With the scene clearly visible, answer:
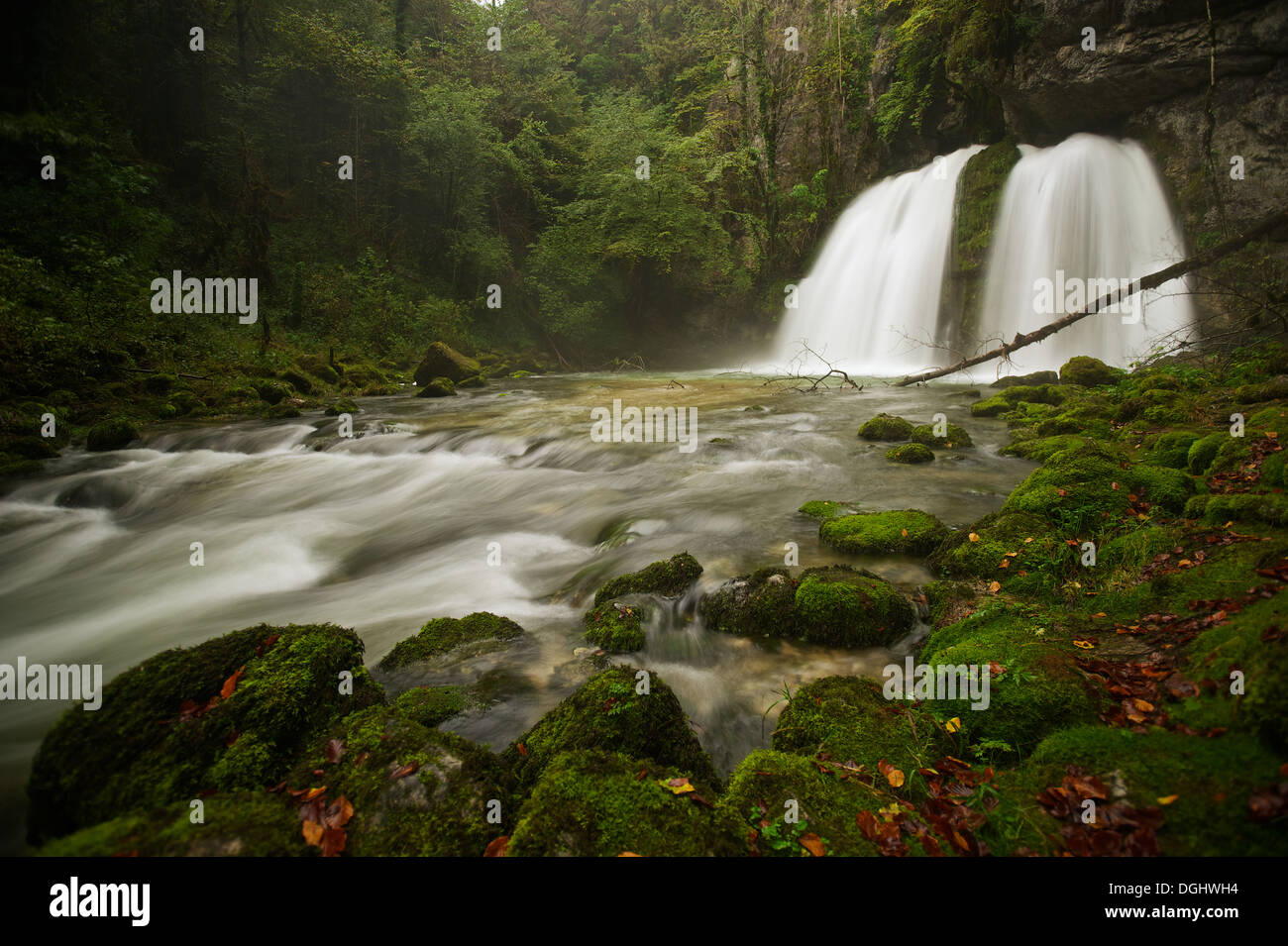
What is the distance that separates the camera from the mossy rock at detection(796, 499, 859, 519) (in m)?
6.62

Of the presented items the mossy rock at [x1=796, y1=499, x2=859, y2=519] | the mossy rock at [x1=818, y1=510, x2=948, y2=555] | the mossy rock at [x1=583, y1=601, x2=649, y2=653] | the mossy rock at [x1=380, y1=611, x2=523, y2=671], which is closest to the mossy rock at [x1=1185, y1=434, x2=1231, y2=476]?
the mossy rock at [x1=818, y1=510, x2=948, y2=555]

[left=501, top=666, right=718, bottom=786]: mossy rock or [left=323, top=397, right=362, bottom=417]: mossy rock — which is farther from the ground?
[left=323, top=397, right=362, bottom=417]: mossy rock

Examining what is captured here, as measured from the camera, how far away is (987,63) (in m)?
17.9

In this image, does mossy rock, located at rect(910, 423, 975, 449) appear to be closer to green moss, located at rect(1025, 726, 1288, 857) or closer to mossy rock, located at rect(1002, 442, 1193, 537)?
mossy rock, located at rect(1002, 442, 1193, 537)

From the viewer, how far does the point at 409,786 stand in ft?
7.16

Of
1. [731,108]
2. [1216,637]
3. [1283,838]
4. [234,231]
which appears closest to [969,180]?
[731,108]

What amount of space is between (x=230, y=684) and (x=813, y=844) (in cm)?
267

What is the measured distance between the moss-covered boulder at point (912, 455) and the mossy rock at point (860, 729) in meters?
6.38

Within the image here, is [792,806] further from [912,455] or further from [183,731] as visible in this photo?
[912,455]

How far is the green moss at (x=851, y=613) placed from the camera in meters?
3.98

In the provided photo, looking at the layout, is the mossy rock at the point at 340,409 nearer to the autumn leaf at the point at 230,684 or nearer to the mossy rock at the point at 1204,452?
the autumn leaf at the point at 230,684

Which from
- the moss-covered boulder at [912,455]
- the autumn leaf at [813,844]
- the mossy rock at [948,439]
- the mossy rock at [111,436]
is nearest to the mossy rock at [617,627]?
the autumn leaf at [813,844]

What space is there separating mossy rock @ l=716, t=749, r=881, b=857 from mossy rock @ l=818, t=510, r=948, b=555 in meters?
3.32

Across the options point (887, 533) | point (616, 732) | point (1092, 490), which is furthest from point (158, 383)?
point (1092, 490)
